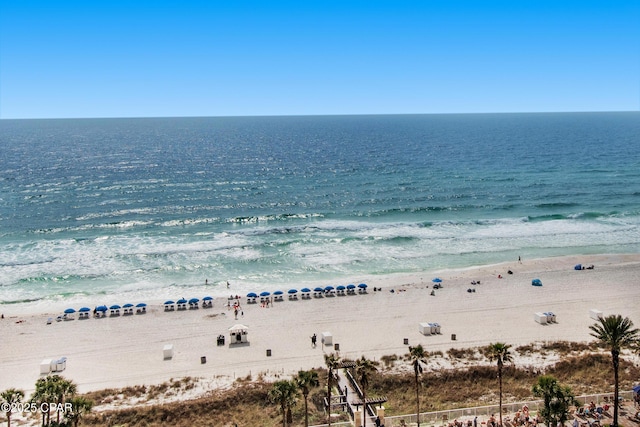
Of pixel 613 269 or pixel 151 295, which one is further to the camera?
pixel 613 269

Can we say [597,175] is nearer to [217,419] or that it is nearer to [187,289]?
[187,289]

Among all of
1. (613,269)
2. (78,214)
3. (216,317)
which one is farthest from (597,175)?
(78,214)

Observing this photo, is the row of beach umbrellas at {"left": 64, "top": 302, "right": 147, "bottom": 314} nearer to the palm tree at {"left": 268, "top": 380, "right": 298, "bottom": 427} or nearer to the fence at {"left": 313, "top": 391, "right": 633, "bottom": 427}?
the fence at {"left": 313, "top": 391, "right": 633, "bottom": 427}

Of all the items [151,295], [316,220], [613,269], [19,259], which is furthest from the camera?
[316,220]

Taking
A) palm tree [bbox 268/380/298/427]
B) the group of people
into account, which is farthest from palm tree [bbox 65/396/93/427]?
the group of people

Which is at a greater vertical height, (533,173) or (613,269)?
(533,173)

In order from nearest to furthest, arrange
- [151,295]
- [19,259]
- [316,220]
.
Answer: [151,295], [19,259], [316,220]

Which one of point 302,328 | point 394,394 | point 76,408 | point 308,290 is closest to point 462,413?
point 394,394
